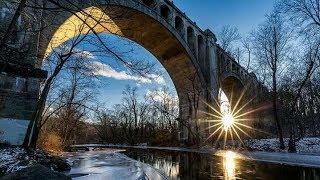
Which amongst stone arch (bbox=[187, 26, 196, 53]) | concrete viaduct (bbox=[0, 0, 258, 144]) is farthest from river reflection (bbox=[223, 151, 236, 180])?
stone arch (bbox=[187, 26, 196, 53])

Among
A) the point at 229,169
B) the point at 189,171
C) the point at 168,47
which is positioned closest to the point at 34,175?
the point at 189,171

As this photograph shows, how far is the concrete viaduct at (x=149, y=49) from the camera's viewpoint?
1104cm

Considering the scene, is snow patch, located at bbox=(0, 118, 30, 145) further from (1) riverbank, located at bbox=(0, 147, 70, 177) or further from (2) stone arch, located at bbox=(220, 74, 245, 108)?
(2) stone arch, located at bbox=(220, 74, 245, 108)

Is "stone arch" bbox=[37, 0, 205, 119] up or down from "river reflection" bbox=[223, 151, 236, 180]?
up

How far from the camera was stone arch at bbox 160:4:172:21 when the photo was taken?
85.1 ft

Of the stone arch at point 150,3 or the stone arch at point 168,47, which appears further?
the stone arch at point 150,3

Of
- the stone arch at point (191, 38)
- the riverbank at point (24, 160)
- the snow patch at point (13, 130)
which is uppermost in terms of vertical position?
the stone arch at point (191, 38)

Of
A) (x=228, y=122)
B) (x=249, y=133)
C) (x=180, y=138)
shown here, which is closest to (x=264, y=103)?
(x=249, y=133)

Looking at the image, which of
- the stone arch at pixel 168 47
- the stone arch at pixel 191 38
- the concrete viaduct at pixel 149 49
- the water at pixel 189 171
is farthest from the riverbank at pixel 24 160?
the stone arch at pixel 191 38

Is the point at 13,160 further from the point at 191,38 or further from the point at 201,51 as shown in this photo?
the point at 201,51

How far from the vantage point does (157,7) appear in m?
23.7

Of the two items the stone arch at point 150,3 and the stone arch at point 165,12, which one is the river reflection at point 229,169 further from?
the stone arch at point 165,12

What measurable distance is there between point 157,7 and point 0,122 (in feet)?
53.8

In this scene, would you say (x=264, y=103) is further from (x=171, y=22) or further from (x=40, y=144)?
(x=40, y=144)
